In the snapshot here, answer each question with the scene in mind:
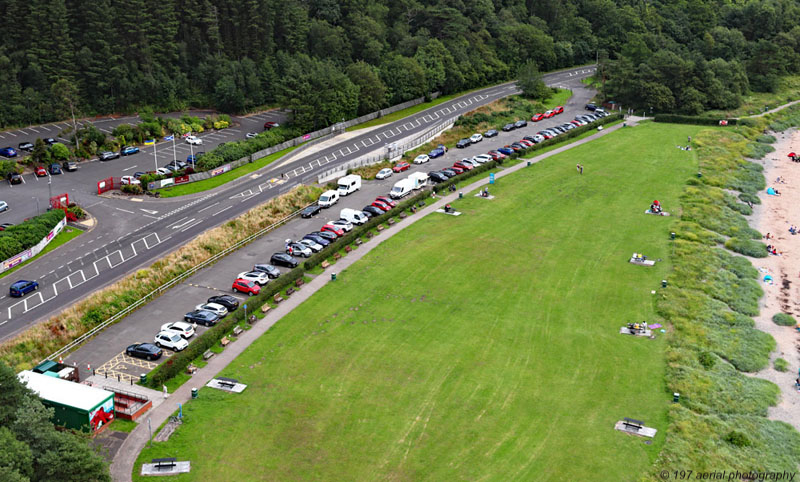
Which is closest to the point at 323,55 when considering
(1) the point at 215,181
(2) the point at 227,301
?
(1) the point at 215,181

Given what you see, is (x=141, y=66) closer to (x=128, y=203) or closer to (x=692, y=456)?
(x=128, y=203)

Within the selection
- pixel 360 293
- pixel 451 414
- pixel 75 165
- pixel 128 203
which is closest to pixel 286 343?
pixel 360 293

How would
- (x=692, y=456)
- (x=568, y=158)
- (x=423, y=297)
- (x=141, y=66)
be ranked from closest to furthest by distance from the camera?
1. (x=692, y=456)
2. (x=423, y=297)
3. (x=568, y=158)
4. (x=141, y=66)

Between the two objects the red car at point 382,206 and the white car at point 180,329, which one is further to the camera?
the red car at point 382,206

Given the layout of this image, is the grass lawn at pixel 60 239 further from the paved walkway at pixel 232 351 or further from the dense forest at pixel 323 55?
the dense forest at pixel 323 55

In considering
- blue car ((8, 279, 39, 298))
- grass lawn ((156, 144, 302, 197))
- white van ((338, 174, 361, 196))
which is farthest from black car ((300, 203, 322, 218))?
blue car ((8, 279, 39, 298))

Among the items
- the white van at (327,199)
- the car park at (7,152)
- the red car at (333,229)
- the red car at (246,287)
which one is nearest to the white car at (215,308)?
the red car at (246,287)

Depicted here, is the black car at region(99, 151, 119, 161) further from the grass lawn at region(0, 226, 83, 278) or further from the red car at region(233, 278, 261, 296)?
the red car at region(233, 278, 261, 296)
